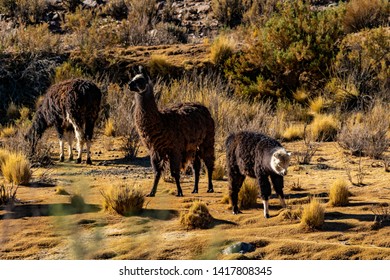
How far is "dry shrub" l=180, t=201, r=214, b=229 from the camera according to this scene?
10.9 meters

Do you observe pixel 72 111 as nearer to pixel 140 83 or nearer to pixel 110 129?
pixel 110 129

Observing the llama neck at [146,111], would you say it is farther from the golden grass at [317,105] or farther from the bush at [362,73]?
the bush at [362,73]

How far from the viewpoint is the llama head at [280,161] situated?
10.6 metres

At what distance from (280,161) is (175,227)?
1809 millimetres

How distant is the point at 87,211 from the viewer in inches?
464

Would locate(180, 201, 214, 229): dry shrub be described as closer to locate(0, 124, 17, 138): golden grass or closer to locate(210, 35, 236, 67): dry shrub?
locate(0, 124, 17, 138): golden grass

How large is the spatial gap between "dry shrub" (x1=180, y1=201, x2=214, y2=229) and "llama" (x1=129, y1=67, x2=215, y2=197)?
170cm

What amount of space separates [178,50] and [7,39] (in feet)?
19.4

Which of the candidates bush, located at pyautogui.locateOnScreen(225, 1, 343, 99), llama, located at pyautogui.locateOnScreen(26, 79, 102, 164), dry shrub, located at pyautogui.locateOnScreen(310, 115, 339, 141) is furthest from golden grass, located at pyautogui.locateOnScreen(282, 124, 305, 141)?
llama, located at pyautogui.locateOnScreen(26, 79, 102, 164)

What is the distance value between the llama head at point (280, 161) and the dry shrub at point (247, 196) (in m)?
1.51

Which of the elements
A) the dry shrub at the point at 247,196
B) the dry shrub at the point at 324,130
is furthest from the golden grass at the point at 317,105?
the dry shrub at the point at 247,196

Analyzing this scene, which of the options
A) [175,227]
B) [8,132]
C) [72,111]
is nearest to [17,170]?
[72,111]

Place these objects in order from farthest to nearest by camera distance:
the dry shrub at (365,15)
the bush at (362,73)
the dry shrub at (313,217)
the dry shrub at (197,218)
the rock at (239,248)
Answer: the dry shrub at (365,15), the bush at (362,73), the dry shrub at (197,218), the dry shrub at (313,217), the rock at (239,248)
